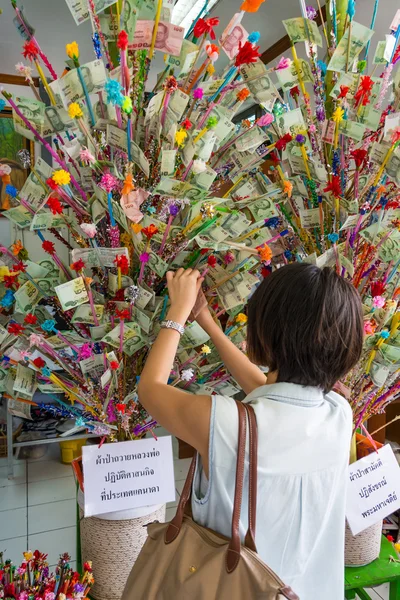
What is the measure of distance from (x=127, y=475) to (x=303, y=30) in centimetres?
119

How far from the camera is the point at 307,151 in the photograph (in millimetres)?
1369

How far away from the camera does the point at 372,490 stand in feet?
4.43

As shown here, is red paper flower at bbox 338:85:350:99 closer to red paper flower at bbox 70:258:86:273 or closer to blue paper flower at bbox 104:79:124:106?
blue paper flower at bbox 104:79:124:106

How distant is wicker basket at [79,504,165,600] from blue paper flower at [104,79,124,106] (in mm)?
900

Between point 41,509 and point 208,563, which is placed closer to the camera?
point 208,563

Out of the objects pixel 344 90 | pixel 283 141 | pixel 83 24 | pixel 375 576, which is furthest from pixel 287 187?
pixel 83 24

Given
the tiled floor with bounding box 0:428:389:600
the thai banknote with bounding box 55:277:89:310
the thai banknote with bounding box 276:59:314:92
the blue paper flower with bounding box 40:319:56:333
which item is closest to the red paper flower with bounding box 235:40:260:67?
the thai banknote with bounding box 276:59:314:92

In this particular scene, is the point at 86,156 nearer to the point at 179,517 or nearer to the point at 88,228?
the point at 88,228

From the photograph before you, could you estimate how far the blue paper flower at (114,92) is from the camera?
0.92 meters

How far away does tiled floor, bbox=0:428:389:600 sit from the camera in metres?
2.53

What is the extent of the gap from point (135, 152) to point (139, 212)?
0.12 m

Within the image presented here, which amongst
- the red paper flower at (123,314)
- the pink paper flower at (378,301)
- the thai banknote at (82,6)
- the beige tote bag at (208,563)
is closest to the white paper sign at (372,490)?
the pink paper flower at (378,301)

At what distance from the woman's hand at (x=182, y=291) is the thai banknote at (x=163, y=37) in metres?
0.46

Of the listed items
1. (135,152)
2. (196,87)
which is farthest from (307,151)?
(135,152)
